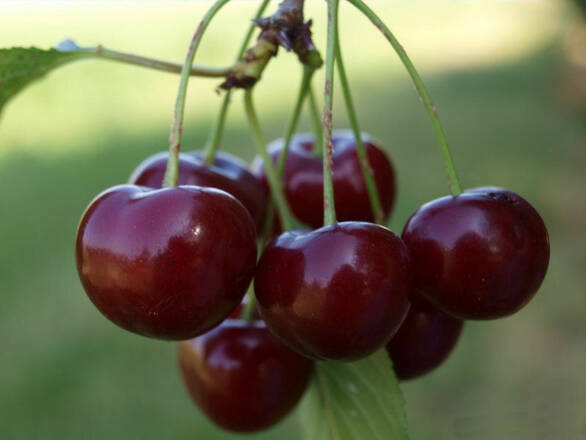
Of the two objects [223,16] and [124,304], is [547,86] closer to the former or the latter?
[223,16]

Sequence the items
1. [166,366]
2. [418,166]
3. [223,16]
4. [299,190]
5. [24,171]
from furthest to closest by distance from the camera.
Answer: [223,16], [24,171], [418,166], [166,366], [299,190]

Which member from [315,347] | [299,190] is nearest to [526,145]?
[299,190]

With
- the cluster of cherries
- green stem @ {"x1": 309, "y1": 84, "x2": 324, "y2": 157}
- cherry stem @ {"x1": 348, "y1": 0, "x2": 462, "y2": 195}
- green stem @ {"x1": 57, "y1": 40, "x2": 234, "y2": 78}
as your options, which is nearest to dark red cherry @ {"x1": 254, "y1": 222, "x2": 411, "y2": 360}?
the cluster of cherries

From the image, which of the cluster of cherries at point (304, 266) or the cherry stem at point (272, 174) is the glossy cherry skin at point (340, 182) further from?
the cluster of cherries at point (304, 266)

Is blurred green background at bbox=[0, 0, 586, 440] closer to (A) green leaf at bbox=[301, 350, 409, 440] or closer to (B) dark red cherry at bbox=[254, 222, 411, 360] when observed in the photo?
(A) green leaf at bbox=[301, 350, 409, 440]

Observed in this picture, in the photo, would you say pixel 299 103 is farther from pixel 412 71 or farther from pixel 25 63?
pixel 25 63
